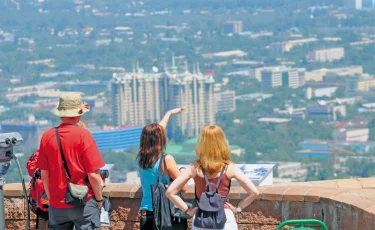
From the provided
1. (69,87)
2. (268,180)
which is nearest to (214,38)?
(69,87)

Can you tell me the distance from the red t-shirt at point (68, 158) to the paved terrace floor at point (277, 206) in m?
0.90

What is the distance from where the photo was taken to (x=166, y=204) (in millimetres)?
5270

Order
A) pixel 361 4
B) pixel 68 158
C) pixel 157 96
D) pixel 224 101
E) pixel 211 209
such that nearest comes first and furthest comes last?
pixel 211 209 < pixel 68 158 < pixel 157 96 < pixel 224 101 < pixel 361 4

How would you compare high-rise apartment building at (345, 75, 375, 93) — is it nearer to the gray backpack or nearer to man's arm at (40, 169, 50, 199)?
man's arm at (40, 169, 50, 199)

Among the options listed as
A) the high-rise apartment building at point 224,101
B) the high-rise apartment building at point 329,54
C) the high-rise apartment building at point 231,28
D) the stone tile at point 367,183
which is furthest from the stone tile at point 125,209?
the high-rise apartment building at point 231,28

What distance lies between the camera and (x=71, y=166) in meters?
5.09

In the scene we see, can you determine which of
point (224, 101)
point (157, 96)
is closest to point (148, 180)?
point (157, 96)

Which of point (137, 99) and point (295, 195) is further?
point (137, 99)

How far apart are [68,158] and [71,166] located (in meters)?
0.03

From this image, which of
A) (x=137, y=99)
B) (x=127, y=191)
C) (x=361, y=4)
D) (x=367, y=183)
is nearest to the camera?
(x=127, y=191)

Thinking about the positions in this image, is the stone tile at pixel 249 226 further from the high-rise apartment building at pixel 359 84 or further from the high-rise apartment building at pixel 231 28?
the high-rise apartment building at pixel 231 28

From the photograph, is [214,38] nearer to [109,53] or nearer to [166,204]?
[109,53]

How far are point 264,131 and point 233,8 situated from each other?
6719 centimetres

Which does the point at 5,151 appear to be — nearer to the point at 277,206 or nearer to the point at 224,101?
the point at 277,206
